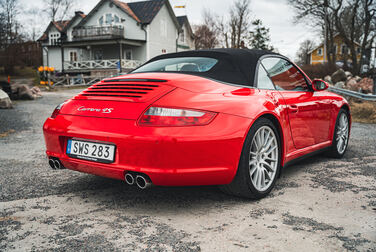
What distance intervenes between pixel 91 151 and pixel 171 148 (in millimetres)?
707

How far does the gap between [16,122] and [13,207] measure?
6.36m

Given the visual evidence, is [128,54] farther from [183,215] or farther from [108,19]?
[183,215]

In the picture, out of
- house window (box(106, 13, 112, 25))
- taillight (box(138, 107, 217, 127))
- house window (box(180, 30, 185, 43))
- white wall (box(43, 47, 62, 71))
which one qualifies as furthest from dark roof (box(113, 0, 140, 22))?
taillight (box(138, 107, 217, 127))

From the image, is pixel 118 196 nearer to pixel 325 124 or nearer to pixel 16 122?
pixel 325 124

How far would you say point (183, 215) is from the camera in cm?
275

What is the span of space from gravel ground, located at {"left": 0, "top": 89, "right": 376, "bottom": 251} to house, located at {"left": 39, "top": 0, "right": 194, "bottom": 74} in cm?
2813

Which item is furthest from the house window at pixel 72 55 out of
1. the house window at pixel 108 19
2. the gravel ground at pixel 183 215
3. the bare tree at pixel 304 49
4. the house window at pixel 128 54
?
the bare tree at pixel 304 49

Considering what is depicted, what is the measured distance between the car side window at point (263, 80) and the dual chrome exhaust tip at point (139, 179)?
139cm

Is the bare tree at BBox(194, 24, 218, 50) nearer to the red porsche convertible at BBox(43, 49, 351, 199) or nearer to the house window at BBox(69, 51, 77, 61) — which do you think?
the house window at BBox(69, 51, 77, 61)

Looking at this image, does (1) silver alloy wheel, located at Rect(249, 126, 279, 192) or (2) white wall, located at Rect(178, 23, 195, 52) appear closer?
(1) silver alloy wheel, located at Rect(249, 126, 279, 192)

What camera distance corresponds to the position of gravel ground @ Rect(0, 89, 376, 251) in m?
2.26

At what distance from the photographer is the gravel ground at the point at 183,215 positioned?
7.42 ft

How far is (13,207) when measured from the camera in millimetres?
2918

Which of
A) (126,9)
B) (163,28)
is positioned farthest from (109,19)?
(163,28)
